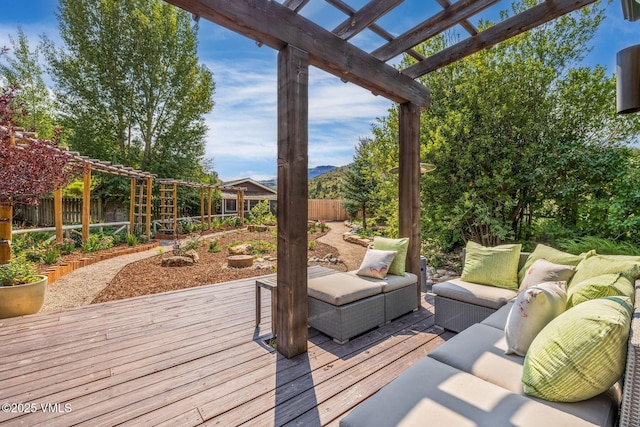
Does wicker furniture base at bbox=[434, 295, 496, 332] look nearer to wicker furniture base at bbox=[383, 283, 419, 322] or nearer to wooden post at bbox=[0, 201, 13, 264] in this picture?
wicker furniture base at bbox=[383, 283, 419, 322]

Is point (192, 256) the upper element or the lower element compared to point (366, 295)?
lower

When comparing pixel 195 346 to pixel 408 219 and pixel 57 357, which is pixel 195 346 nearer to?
pixel 57 357

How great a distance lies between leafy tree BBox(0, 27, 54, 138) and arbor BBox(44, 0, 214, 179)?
658 mm

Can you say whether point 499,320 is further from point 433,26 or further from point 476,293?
point 433,26

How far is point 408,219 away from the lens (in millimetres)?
3756

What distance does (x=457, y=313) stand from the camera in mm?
3002

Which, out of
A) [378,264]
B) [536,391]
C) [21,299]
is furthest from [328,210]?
[536,391]

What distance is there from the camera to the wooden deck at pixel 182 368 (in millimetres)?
1843

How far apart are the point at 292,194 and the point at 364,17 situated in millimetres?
1636

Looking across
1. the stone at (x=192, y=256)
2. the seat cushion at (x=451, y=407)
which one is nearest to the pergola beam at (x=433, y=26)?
the seat cushion at (x=451, y=407)

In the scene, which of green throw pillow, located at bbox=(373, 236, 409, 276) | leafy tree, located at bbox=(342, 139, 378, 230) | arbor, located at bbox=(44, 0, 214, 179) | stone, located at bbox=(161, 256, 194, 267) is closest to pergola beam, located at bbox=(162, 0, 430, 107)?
green throw pillow, located at bbox=(373, 236, 409, 276)

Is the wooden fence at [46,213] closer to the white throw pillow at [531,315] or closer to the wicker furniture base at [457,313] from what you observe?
the wicker furniture base at [457,313]

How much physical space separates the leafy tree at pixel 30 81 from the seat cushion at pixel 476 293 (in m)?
14.9

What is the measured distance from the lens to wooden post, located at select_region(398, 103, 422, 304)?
3.64 m
